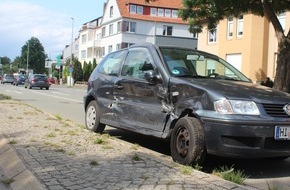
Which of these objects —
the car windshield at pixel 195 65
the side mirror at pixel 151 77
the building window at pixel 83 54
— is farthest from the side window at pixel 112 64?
the building window at pixel 83 54

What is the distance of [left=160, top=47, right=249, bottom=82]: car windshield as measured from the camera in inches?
271

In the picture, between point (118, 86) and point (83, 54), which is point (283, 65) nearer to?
point (118, 86)

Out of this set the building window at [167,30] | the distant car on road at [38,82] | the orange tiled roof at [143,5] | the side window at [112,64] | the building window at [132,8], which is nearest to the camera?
the side window at [112,64]

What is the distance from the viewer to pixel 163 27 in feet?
225

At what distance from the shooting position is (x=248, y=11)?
18.5 metres

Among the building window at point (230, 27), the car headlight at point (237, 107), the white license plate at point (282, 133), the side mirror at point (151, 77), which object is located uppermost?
the building window at point (230, 27)

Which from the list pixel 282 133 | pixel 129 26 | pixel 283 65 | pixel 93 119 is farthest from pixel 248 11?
pixel 129 26

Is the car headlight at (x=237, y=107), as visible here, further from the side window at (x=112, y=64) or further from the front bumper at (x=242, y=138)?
the side window at (x=112, y=64)

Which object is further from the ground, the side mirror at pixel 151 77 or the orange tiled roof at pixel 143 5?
the orange tiled roof at pixel 143 5

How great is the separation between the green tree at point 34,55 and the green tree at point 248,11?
127 m

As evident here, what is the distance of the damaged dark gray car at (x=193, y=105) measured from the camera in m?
5.63

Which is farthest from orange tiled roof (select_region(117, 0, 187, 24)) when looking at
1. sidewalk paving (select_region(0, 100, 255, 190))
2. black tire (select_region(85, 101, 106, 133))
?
sidewalk paving (select_region(0, 100, 255, 190))

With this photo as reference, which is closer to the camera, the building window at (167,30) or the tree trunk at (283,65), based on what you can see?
the tree trunk at (283,65)

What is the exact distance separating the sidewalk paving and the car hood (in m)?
1.10
